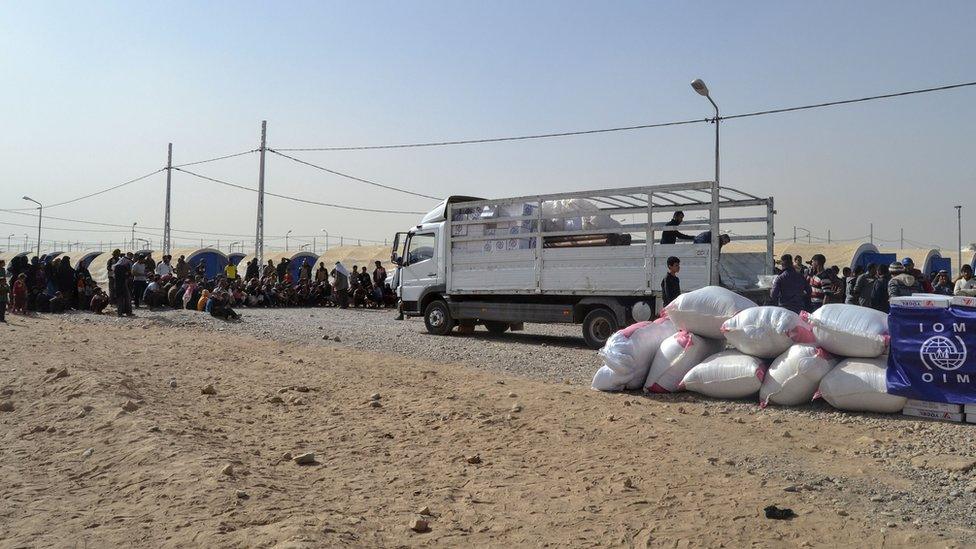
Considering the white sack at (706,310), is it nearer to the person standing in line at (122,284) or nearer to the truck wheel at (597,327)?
the truck wheel at (597,327)

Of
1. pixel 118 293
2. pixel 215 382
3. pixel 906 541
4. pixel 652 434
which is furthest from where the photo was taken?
pixel 118 293

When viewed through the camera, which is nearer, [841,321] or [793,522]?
[793,522]

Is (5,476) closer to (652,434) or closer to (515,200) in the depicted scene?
(652,434)

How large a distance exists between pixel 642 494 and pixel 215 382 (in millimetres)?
5792

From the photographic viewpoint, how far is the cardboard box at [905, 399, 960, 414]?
6699 mm

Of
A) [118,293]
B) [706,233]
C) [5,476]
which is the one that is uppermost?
[706,233]

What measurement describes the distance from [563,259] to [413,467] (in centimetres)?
837

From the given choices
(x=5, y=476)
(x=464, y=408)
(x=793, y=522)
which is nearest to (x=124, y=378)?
(x=5, y=476)

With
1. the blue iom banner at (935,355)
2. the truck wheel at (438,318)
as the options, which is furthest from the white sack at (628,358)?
the truck wheel at (438,318)

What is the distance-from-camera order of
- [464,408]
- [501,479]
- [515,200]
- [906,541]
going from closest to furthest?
1. [906,541]
2. [501,479]
3. [464,408]
4. [515,200]

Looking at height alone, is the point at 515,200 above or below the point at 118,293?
above

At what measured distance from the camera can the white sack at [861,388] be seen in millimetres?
6973

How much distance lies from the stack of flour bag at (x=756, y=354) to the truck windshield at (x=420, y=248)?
782cm

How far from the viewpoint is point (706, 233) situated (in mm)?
12227
